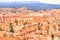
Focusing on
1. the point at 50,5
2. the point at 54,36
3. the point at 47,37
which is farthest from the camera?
the point at 50,5

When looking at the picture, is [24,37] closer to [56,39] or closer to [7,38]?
[7,38]

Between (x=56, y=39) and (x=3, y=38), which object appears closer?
(x=3, y=38)

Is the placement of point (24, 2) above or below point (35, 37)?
below

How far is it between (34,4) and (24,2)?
12.9 feet

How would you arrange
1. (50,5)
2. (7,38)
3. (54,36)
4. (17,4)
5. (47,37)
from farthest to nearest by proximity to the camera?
(17,4)
(50,5)
(54,36)
(47,37)
(7,38)

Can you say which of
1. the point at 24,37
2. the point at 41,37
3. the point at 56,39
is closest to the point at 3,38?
the point at 24,37

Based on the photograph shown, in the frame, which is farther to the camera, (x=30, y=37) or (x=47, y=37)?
(x=47, y=37)

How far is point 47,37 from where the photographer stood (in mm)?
18266

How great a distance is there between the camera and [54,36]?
19.7m

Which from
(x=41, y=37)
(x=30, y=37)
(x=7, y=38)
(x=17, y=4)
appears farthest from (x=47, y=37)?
(x=17, y=4)

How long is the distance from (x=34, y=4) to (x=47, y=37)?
2129 inches

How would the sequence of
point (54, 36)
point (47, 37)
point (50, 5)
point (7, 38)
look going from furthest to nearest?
point (50, 5) < point (54, 36) < point (47, 37) < point (7, 38)

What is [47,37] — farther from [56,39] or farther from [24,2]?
[24,2]

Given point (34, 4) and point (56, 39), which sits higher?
point (56, 39)
